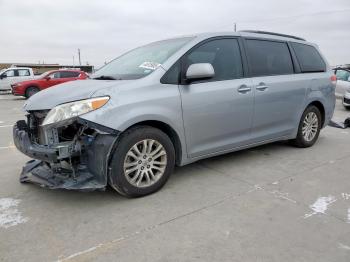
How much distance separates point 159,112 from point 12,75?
68.6 ft

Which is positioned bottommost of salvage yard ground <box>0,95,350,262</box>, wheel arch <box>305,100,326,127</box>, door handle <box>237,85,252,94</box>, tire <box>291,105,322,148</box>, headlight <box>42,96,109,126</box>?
salvage yard ground <box>0,95,350,262</box>

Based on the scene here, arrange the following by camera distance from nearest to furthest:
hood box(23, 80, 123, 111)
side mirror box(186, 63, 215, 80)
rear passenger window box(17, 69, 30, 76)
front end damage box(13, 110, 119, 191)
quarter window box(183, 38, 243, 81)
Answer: front end damage box(13, 110, 119, 191)
hood box(23, 80, 123, 111)
side mirror box(186, 63, 215, 80)
quarter window box(183, 38, 243, 81)
rear passenger window box(17, 69, 30, 76)

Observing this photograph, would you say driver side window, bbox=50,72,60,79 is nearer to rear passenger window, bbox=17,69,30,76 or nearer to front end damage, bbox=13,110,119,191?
rear passenger window, bbox=17,69,30,76

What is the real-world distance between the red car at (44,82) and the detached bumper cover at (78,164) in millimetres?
15388

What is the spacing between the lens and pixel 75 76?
61.1 ft

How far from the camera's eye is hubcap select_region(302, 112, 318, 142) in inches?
214

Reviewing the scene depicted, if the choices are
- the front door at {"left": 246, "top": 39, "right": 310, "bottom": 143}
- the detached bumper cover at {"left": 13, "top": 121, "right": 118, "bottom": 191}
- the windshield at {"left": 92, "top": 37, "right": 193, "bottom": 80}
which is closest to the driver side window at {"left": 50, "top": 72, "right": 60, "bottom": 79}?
the windshield at {"left": 92, "top": 37, "right": 193, "bottom": 80}

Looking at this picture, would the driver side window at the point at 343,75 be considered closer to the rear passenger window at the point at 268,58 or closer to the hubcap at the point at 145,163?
the rear passenger window at the point at 268,58

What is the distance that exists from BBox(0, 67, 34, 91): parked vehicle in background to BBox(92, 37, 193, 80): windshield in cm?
1876

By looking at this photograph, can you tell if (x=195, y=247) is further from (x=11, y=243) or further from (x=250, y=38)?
(x=250, y=38)

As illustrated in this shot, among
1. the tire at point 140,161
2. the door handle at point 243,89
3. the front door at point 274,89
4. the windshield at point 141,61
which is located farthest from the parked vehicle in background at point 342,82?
the tire at point 140,161

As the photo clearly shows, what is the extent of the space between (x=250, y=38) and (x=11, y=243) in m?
3.68

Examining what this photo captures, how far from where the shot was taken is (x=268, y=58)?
189 inches

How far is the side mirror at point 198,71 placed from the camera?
3699mm
